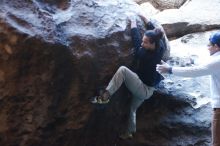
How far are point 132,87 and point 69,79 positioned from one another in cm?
79

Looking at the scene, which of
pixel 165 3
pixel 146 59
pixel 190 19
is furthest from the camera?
pixel 165 3

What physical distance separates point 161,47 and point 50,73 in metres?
1.35

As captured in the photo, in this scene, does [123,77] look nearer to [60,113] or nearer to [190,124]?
[60,113]

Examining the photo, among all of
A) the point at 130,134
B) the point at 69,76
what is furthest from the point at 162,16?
the point at 69,76

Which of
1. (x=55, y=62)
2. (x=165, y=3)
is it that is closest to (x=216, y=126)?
(x=55, y=62)

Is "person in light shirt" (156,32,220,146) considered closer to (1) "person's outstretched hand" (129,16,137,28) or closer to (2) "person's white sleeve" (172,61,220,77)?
(2) "person's white sleeve" (172,61,220,77)

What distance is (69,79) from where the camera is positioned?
4207 millimetres

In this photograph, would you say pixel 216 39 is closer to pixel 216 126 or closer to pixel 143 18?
pixel 216 126

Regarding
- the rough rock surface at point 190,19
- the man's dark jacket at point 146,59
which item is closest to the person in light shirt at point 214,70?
the man's dark jacket at point 146,59

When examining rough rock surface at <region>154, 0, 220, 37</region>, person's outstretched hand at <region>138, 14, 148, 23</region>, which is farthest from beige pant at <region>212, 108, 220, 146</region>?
rough rock surface at <region>154, 0, 220, 37</region>

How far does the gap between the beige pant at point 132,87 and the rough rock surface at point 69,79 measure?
0.36 feet

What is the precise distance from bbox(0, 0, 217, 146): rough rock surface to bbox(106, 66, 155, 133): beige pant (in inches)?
4.3

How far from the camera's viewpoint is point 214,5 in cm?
792

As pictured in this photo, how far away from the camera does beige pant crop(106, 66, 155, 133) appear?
4352mm
